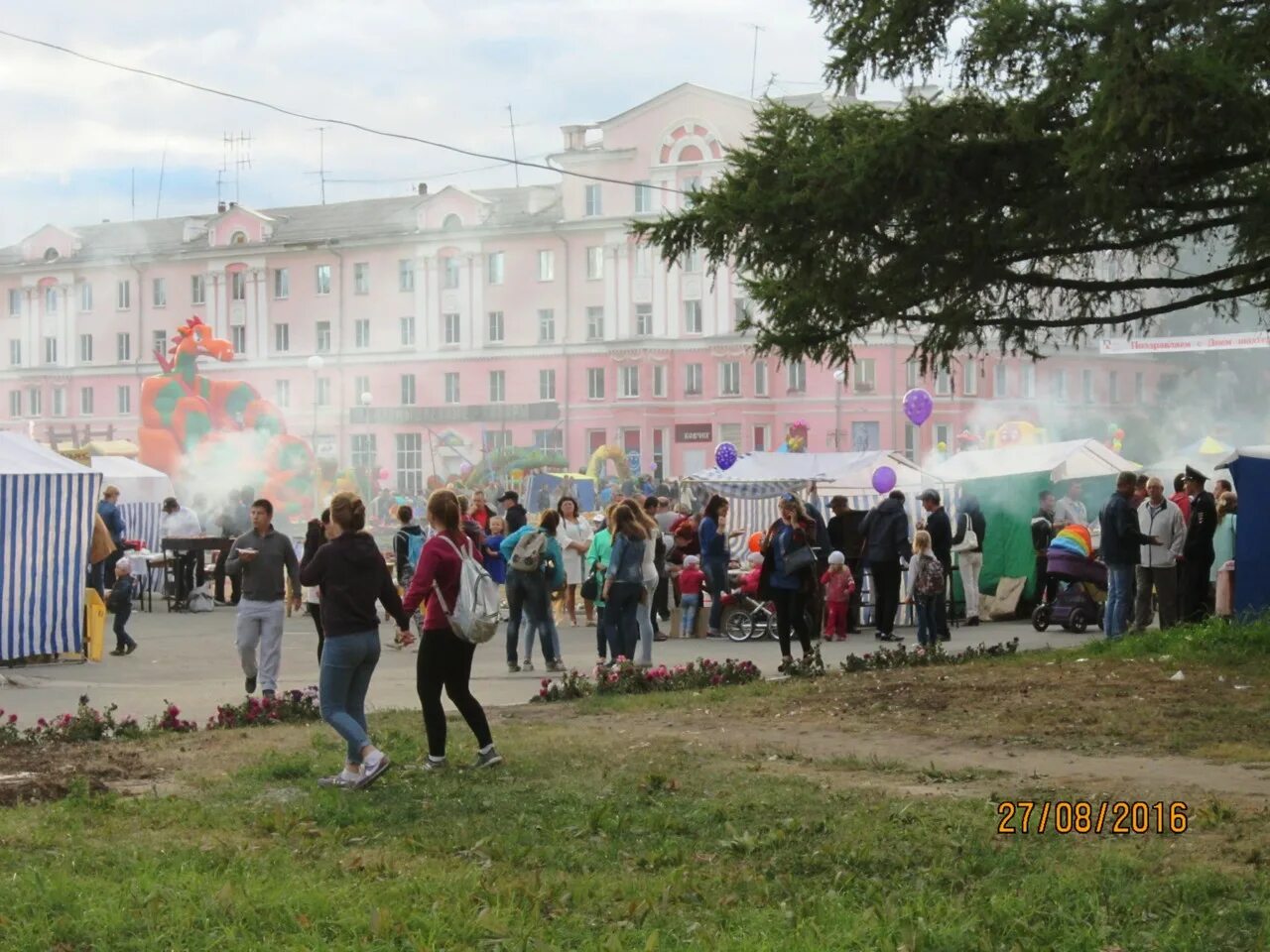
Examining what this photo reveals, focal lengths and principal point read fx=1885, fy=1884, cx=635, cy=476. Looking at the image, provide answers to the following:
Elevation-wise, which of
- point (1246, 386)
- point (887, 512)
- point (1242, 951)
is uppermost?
point (1246, 386)

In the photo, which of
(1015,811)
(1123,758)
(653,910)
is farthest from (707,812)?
(1123,758)

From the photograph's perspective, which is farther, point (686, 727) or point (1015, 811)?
point (686, 727)

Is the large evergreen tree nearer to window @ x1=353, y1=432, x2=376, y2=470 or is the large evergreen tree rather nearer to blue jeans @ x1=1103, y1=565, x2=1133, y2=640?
blue jeans @ x1=1103, y1=565, x2=1133, y2=640

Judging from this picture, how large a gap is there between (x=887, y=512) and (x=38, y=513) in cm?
990

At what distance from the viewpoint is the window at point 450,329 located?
79.3m

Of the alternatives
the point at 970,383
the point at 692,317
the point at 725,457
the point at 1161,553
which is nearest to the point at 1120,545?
the point at 1161,553

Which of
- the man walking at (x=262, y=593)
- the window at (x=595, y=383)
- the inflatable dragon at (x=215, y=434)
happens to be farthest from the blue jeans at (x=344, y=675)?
the window at (x=595, y=383)

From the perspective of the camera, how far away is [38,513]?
20.4 meters

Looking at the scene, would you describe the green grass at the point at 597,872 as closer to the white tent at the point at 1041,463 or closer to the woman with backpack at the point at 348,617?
the woman with backpack at the point at 348,617

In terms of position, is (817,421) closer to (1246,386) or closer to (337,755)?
(1246,386)

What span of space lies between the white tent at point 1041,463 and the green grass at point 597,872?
62.3 ft

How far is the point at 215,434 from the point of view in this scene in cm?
5112

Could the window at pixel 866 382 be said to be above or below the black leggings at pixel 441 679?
above

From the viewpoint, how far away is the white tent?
29.2 meters
